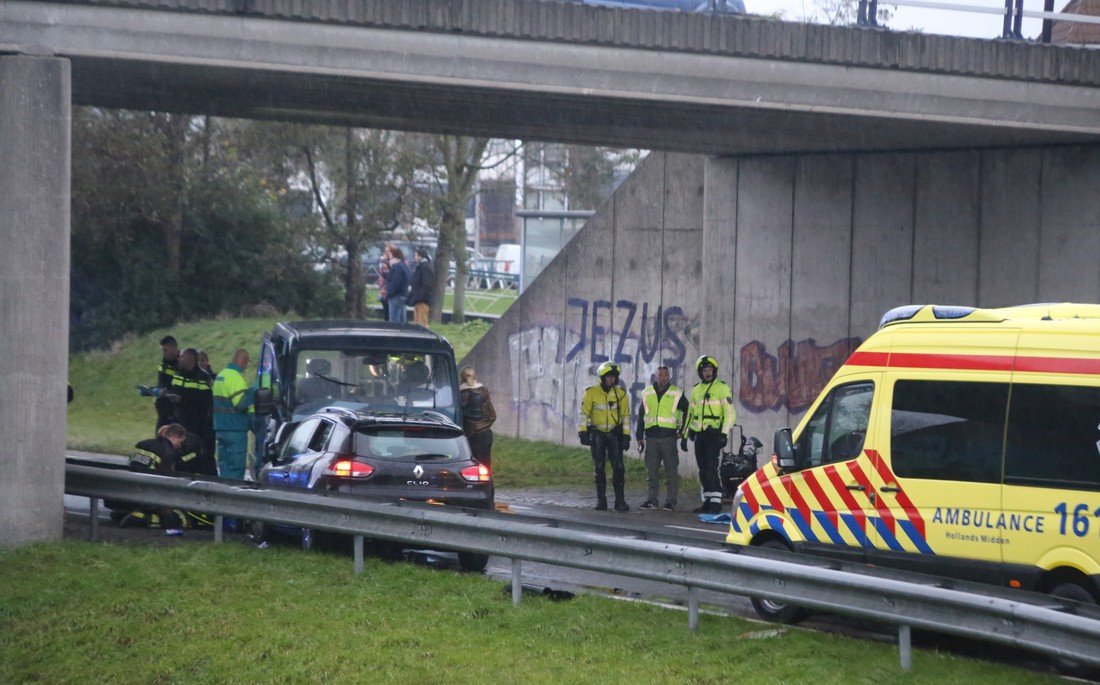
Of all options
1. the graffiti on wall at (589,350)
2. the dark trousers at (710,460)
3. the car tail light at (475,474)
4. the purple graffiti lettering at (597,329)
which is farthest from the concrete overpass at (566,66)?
the purple graffiti lettering at (597,329)

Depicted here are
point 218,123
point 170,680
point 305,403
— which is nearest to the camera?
point 170,680

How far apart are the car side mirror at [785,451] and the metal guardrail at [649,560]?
1.50 meters

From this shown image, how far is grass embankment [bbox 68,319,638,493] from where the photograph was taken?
71.4 ft

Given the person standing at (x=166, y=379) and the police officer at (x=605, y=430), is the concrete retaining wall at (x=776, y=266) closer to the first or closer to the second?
the police officer at (x=605, y=430)

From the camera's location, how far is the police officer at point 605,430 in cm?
1762

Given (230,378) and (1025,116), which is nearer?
(1025,116)

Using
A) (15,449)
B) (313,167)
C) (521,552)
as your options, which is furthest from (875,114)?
(313,167)

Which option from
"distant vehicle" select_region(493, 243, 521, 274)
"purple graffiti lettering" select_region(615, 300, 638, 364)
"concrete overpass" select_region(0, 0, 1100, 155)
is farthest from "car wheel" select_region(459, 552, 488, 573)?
"distant vehicle" select_region(493, 243, 521, 274)

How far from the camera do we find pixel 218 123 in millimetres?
34344

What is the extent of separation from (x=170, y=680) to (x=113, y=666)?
587 millimetres

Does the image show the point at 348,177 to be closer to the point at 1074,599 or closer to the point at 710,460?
the point at 710,460

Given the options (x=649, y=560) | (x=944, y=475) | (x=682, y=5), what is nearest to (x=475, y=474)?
(x=649, y=560)

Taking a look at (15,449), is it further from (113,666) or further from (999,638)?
(999,638)

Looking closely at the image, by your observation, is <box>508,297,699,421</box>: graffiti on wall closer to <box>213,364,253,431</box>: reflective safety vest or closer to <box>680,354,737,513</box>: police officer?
<box>680,354,737,513</box>: police officer
